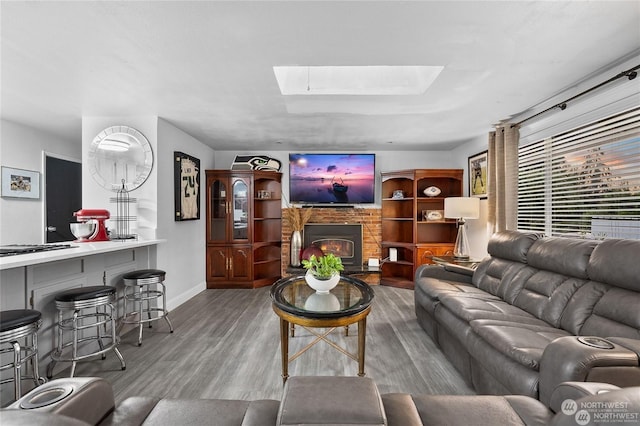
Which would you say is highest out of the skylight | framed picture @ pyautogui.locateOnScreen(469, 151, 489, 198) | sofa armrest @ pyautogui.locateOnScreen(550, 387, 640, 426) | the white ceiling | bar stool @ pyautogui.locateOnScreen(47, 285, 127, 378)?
the skylight

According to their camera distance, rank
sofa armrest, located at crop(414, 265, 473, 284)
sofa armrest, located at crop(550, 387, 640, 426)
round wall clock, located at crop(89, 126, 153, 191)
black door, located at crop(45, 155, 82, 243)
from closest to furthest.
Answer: sofa armrest, located at crop(550, 387, 640, 426)
sofa armrest, located at crop(414, 265, 473, 284)
round wall clock, located at crop(89, 126, 153, 191)
black door, located at crop(45, 155, 82, 243)

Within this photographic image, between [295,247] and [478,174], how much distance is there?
3.13 meters

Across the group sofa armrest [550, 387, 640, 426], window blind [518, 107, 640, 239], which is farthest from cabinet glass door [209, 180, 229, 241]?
sofa armrest [550, 387, 640, 426]

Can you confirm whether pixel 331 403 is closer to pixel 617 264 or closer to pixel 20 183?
pixel 617 264

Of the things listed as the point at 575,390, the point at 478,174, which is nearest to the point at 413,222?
the point at 478,174

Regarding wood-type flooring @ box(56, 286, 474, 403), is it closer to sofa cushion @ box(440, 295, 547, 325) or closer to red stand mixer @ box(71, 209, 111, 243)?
sofa cushion @ box(440, 295, 547, 325)

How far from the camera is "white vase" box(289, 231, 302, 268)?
16.6 ft

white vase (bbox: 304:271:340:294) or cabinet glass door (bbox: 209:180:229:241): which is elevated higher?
cabinet glass door (bbox: 209:180:229:241)

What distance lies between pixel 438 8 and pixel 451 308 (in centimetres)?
208

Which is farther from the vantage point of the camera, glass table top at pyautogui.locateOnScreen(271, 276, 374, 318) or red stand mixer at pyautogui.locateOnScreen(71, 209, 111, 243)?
red stand mixer at pyautogui.locateOnScreen(71, 209, 111, 243)

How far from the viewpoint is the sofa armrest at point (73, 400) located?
83cm

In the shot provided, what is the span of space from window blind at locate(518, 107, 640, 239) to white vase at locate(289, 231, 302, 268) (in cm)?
328

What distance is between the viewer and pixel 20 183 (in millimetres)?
3926

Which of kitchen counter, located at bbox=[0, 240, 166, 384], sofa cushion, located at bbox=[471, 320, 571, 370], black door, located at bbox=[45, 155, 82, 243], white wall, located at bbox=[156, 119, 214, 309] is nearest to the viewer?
sofa cushion, located at bbox=[471, 320, 571, 370]
